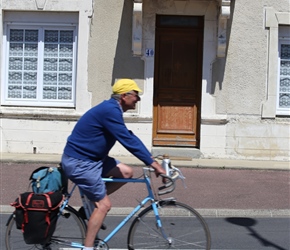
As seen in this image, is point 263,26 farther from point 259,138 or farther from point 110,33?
point 110,33

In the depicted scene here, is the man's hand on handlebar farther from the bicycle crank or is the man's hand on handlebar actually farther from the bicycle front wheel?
the bicycle crank

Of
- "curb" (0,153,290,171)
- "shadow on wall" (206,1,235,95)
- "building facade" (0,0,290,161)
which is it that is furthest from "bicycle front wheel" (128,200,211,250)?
"shadow on wall" (206,1,235,95)

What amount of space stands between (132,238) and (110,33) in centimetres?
783

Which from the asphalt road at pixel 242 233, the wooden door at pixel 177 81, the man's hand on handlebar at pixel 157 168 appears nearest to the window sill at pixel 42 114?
the wooden door at pixel 177 81

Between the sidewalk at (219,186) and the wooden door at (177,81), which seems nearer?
the sidewalk at (219,186)

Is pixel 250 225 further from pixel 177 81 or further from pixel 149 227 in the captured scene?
pixel 177 81

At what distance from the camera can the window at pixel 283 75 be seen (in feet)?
42.4

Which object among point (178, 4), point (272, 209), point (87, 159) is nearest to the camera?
point (87, 159)

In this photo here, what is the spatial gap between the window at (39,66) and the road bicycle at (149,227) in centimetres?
763

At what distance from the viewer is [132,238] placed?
5.44 m

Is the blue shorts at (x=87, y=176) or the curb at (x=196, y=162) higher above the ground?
the blue shorts at (x=87, y=176)

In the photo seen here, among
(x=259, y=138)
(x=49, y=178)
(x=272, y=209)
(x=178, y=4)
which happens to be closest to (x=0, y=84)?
(x=178, y=4)

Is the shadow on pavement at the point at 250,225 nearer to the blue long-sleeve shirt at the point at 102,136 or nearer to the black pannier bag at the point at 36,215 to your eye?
the blue long-sleeve shirt at the point at 102,136

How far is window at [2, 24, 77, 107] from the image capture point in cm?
1302
